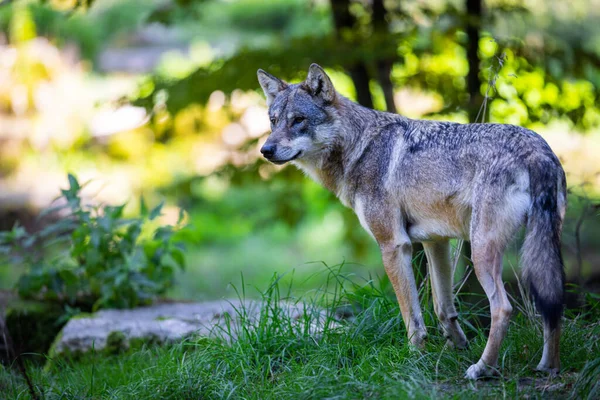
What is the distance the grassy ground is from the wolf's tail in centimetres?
39

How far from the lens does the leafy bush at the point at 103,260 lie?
21.3 ft

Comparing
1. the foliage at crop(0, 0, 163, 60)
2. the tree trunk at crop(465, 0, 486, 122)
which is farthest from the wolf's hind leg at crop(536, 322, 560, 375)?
the foliage at crop(0, 0, 163, 60)

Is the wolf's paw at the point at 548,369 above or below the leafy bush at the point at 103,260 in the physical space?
Result: below

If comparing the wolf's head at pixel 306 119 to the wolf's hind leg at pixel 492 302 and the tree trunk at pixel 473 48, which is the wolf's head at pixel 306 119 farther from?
the tree trunk at pixel 473 48

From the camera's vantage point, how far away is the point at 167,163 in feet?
53.2

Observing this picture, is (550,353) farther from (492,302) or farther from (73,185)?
(73,185)

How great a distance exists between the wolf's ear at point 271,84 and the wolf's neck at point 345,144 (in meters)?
0.49

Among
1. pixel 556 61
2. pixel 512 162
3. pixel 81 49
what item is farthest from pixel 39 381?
pixel 81 49

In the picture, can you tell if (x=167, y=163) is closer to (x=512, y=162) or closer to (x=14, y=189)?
(x=14, y=189)

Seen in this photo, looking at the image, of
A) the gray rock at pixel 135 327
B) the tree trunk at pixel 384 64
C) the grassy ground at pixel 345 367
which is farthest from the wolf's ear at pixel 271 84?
the tree trunk at pixel 384 64

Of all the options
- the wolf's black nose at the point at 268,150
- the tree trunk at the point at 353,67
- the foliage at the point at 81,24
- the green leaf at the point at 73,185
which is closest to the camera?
the wolf's black nose at the point at 268,150

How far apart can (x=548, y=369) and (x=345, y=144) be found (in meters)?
2.03

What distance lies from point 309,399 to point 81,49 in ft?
46.1

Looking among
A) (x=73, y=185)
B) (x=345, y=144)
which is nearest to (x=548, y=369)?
(x=345, y=144)
